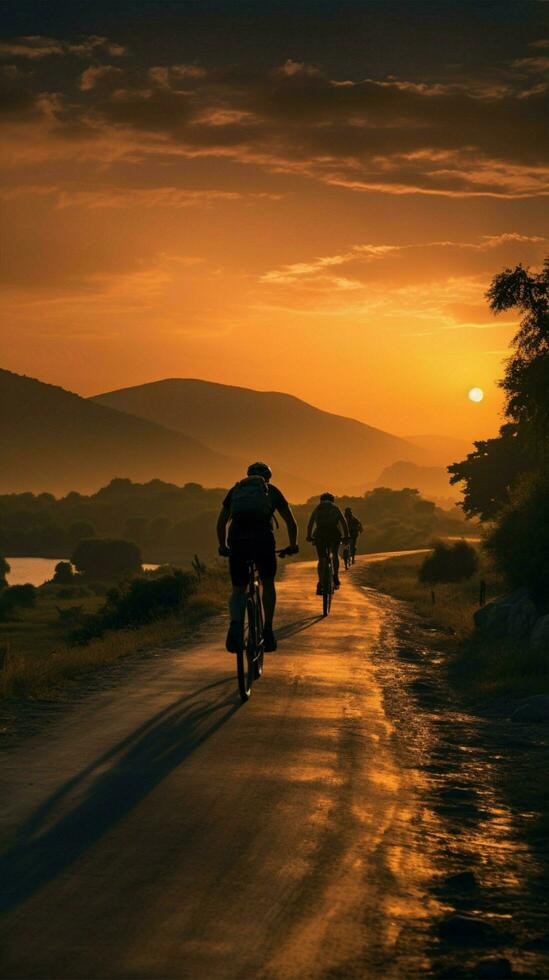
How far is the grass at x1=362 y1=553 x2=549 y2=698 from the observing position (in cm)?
1493

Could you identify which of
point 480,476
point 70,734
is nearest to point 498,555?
point 70,734

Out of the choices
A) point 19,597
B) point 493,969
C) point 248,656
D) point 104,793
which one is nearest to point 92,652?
point 248,656

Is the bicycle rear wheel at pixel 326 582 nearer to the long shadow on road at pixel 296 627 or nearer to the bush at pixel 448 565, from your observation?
the long shadow on road at pixel 296 627

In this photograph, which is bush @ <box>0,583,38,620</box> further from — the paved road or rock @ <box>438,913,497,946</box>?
rock @ <box>438,913,497,946</box>

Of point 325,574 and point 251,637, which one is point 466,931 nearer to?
point 251,637

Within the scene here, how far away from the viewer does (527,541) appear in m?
25.4

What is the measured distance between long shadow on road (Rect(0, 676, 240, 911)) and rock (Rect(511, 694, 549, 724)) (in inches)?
130

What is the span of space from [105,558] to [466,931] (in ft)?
525

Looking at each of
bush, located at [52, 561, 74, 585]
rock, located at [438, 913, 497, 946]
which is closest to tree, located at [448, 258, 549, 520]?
rock, located at [438, 913, 497, 946]

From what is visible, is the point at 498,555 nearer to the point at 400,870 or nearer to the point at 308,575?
the point at 308,575

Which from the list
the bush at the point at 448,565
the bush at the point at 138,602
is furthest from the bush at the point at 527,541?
the bush at the point at 448,565

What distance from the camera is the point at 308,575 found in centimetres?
4512

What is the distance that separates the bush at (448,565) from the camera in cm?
5169

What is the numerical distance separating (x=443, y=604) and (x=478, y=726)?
67.8ft
